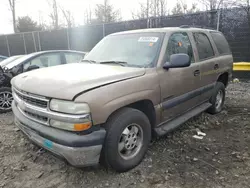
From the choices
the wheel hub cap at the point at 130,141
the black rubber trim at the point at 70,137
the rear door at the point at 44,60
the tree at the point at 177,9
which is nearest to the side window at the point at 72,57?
the rear door at the point at 44,60

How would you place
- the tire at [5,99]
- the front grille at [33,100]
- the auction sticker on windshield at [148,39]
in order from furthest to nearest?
the tire at [5,99], the auction sticker on windshield at [148,39], the front grille at [33,100]

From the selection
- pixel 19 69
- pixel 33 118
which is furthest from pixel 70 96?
pixel 19 69

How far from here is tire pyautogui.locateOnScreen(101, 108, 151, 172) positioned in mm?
2520

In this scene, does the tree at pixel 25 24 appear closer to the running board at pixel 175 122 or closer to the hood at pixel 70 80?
the hood at pixel 70 80

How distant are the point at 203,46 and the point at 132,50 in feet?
5.41

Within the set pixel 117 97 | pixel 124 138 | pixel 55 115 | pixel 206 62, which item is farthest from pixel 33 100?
pixel 206 62

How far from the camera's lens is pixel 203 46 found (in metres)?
4.24

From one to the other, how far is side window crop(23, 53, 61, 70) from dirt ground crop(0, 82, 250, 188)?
255 centimetres

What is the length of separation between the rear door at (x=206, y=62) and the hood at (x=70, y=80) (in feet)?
5.43

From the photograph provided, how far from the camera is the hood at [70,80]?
7.71ft

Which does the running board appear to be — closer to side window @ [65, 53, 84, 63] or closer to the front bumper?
the front bumper

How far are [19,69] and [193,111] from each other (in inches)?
178

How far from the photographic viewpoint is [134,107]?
2994 mm

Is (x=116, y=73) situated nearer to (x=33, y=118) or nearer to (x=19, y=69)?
(x=33, y=118)
